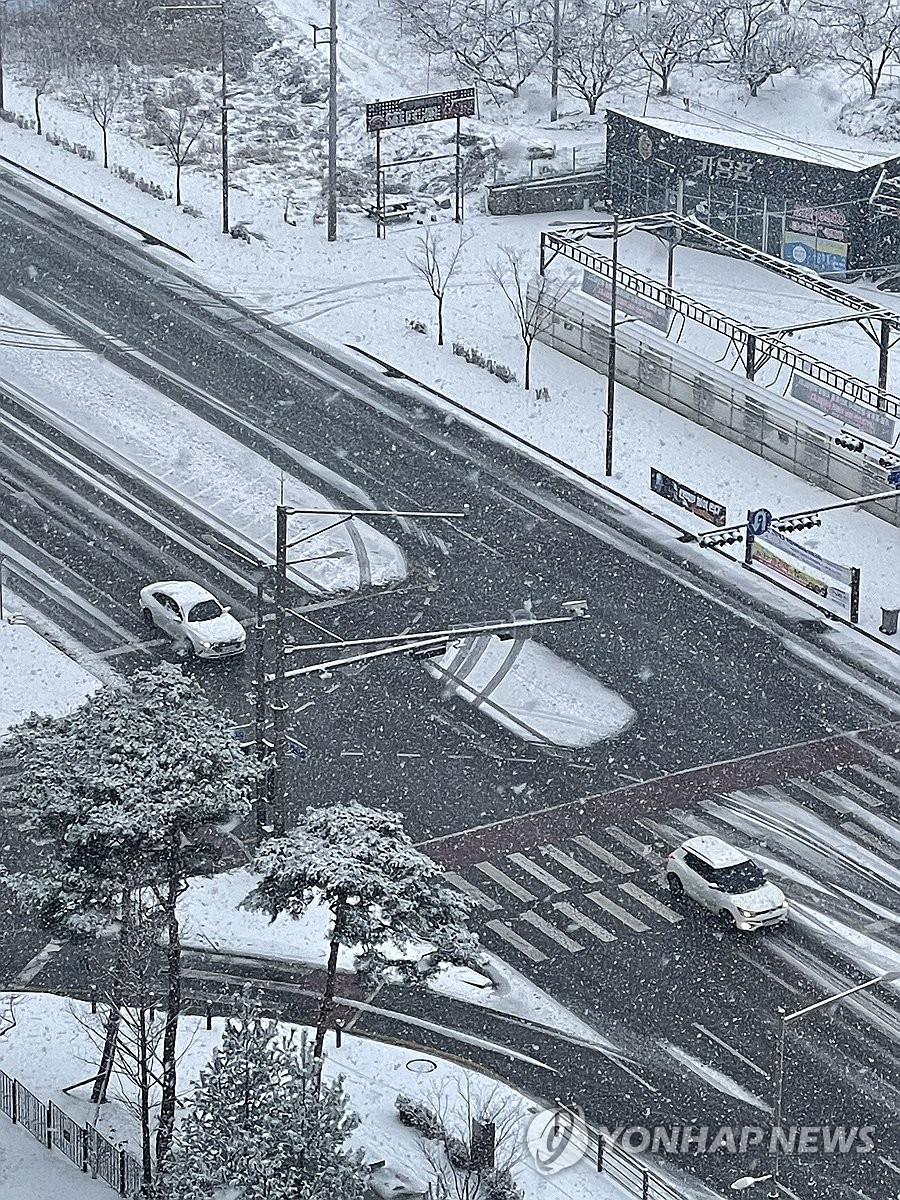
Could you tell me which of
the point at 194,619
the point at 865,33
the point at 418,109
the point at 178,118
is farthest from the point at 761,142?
the point at 194,619

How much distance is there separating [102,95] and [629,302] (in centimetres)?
3146

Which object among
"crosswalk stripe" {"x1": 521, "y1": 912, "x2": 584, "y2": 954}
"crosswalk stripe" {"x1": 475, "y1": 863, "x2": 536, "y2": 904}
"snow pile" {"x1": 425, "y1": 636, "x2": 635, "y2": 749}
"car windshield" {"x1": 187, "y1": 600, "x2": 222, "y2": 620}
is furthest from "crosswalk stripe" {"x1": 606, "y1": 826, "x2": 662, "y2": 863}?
"car windshield" {"x1": 187, "y1": 600, "x2": 222, "y2": 620}

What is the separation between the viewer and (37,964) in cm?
3741

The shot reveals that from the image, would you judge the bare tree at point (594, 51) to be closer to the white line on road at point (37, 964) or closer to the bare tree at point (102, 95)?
the bare tree at point (102, 95)

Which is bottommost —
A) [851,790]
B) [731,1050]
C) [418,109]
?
[731,1050]

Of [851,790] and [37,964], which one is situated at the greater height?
[851,790]

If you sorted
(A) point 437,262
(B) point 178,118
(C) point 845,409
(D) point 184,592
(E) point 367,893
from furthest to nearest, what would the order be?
(B) point 178,118 → (A) point 437,262 → (C) point 845,409 → (D) point 184,592 → (E) point 367,893

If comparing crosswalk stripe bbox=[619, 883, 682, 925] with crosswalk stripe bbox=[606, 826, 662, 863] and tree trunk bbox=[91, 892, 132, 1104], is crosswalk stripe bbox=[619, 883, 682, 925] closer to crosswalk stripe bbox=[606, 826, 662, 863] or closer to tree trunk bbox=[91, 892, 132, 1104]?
crosswalk stripe bbox=[606, 826, 662, 863]

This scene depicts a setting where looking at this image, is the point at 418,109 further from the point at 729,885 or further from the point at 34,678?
the point at 729,885

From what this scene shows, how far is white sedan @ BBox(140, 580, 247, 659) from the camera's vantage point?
158ft

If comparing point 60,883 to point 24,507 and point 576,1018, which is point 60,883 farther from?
point 24,507

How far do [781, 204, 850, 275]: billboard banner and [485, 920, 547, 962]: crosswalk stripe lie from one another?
39.1m

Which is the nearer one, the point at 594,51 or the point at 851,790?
the point at 851,790

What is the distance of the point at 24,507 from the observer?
5569 cm
